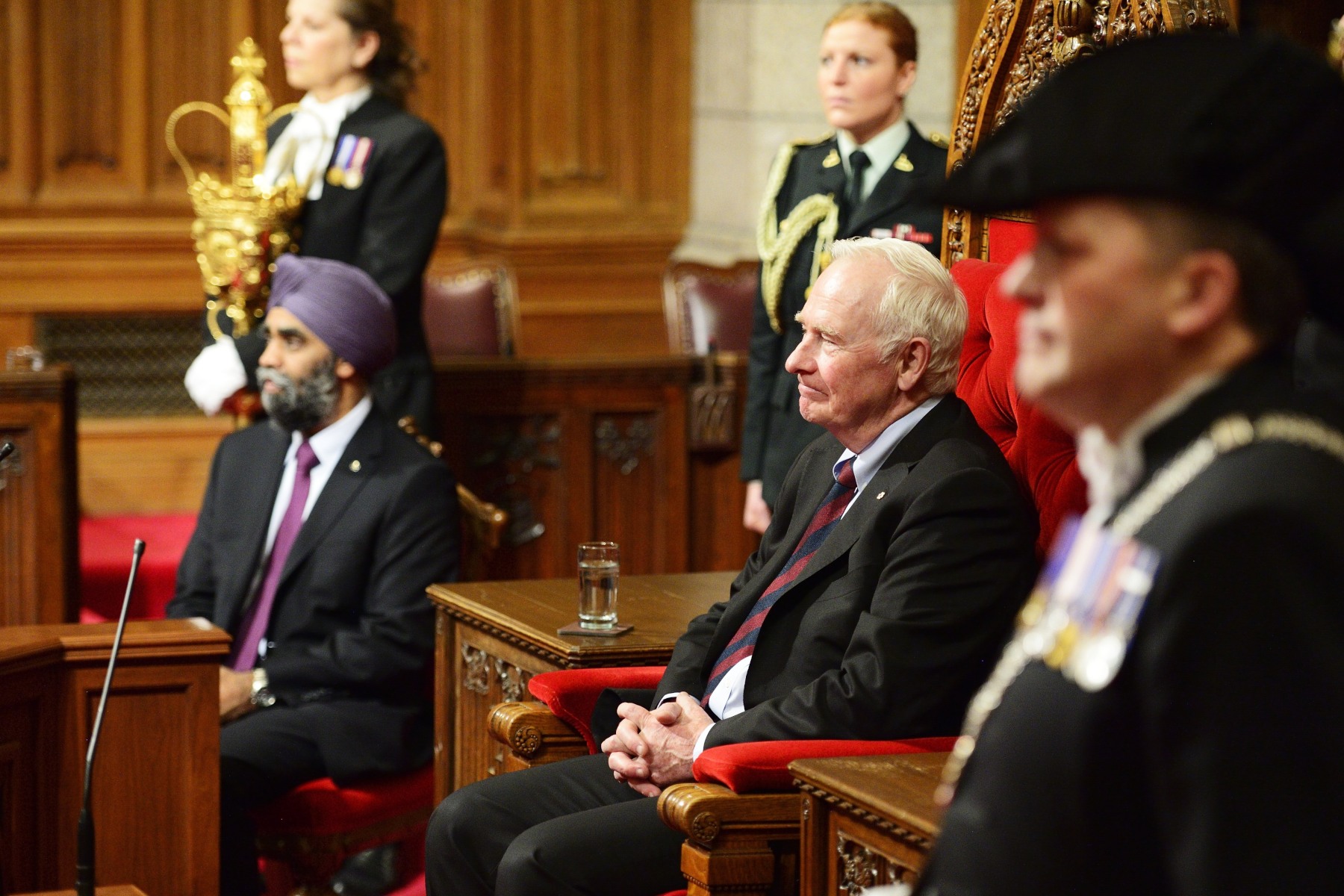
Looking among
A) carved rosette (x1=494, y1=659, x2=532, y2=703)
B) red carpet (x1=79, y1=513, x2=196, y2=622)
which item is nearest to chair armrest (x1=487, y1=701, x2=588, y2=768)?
carved rosette (x1=494, y1=659, x2=532, y2=703)

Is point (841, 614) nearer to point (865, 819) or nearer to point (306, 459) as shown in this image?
point (865, 819)

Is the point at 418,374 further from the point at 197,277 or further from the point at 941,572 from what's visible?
Answer: the point at 197,277

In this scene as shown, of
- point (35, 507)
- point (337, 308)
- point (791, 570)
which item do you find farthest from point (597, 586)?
point (35, 507)

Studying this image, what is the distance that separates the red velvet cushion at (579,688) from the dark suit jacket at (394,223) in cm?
181

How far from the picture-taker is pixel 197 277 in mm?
6984

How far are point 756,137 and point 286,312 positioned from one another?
349 centimetres

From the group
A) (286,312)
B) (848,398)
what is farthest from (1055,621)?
(286,312)

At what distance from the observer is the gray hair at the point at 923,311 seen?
98.2 inches

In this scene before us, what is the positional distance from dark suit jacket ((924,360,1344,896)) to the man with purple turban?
232cm

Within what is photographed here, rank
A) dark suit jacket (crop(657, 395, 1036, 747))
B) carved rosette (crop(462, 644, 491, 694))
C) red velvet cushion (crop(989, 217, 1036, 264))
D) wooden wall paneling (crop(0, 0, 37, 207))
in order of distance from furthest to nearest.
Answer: wooden wall paneling (crop(0, 0, 37, 207)) → carved rosette (crop(462, 644, 491, 694)) → red velvet cushion (crop(989, 217, 1036, 264)) → dark suit jacket (crop(657, 395, 1036, 747))

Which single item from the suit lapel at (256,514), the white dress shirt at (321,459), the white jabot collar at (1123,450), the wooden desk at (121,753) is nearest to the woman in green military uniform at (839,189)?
the white dress shirt at (321,459)

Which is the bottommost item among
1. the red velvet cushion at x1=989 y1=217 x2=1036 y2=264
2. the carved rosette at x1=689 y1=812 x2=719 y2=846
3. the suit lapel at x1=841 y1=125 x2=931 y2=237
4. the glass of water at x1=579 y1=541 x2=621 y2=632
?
the carved rosette at x1=689 y1=812 x2=719 y2=846

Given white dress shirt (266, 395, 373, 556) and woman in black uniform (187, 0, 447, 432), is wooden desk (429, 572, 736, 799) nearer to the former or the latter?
white dress shirt (266, 395, 373, 556)

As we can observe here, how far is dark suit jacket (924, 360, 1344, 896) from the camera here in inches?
39.0
